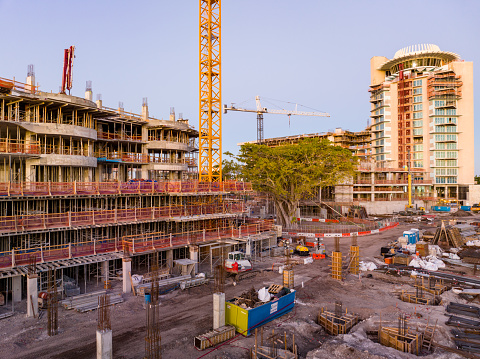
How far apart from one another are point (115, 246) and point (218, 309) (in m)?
14.7

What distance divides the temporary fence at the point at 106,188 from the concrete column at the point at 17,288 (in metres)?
7.15

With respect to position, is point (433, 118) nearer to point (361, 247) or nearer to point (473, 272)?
point (361, 247)

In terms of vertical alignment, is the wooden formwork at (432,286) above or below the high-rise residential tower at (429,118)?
below

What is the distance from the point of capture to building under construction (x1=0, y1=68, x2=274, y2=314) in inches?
1061

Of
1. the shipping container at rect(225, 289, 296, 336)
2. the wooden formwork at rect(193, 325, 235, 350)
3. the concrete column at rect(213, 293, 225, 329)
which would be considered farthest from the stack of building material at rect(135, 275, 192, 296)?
the wooden formwork at rect(193, 325, 235, 350)

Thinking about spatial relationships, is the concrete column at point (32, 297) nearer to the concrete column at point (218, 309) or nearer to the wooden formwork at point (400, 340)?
the concrete column at point (218, 309)

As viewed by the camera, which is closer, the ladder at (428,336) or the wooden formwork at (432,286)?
the ladder at (428,336)

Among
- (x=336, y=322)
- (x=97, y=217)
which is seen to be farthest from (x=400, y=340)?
(x=97, y=217)

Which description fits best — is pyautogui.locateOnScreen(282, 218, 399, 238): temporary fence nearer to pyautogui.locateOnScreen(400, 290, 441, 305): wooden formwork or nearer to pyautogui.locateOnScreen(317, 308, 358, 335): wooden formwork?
pyautogui.locateOnScreen(400, 290, 441, 305): wooden formwork

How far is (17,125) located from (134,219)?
1450cm

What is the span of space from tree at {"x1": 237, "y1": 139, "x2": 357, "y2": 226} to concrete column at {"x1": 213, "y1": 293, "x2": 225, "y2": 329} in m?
36.5

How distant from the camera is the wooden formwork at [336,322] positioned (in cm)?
1967

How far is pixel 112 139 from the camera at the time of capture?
143ft

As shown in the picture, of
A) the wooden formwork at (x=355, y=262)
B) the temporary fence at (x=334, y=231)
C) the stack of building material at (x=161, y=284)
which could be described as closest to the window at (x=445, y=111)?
the temporary fence at (x=334, y=231)
